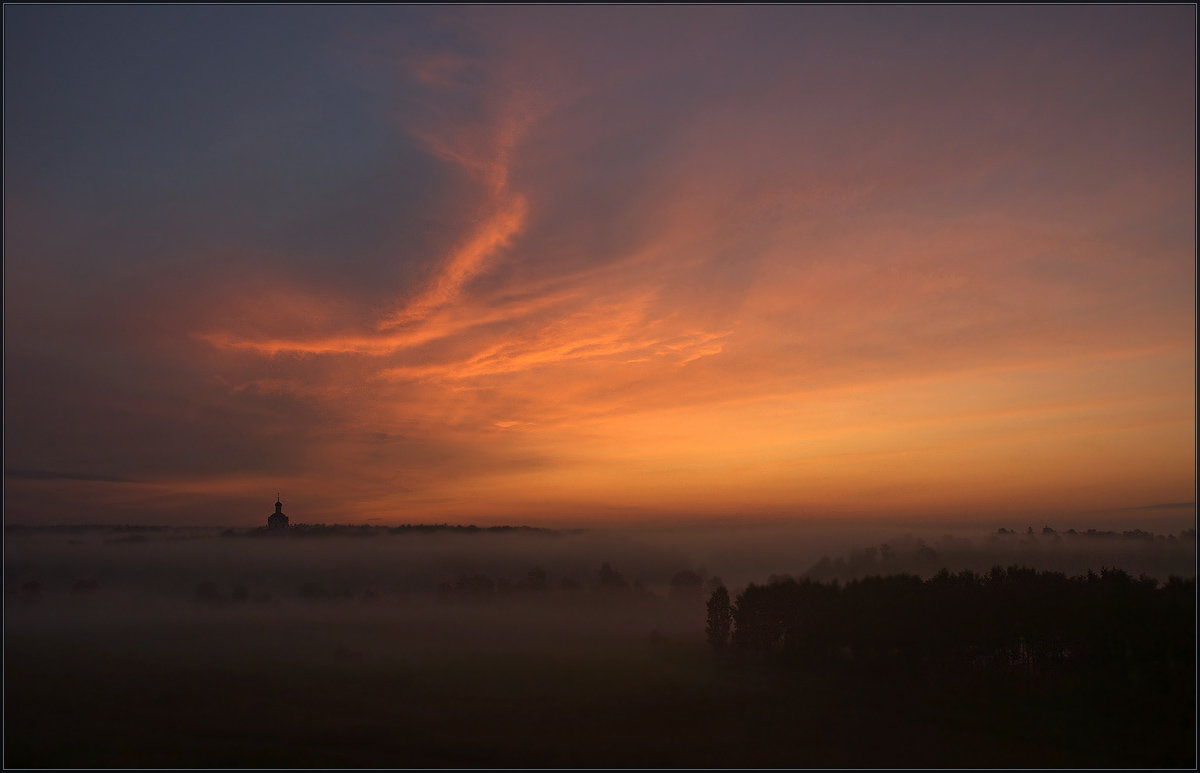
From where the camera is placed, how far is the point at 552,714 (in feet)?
254

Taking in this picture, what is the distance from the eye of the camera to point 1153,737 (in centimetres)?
6056

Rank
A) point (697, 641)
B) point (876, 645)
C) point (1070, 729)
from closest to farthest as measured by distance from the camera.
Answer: point (1070, 729), point (876, 645), point (697, 641)

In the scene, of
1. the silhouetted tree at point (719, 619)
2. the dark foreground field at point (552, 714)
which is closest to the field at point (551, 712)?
the dark foreground field at point (552, 714)

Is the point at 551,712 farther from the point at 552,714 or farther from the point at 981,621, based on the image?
the point at 981,621

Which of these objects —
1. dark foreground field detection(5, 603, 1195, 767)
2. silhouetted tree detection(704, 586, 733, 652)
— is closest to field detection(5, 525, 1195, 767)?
dark foreground field detection(5, 603, 1195, 767)

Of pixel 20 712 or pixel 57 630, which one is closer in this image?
pixel 20 712

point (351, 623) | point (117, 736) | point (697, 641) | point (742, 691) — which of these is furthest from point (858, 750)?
point (351, 623)

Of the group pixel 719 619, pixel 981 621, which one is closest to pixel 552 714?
pixel 719 619

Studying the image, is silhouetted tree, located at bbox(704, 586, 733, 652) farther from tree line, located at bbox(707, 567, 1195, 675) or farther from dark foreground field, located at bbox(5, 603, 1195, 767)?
tree line, located at bbox(707, 567, 1195, 675)

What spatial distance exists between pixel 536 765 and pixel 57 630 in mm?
131798

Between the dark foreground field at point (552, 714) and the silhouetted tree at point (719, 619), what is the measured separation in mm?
3687

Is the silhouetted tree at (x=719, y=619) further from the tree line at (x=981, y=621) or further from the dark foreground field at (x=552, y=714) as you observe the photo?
the tree line at (x=981, y=621)

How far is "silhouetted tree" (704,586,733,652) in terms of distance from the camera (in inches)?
4710

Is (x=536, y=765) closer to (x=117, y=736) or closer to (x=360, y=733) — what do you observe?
(x=360, y=733)
